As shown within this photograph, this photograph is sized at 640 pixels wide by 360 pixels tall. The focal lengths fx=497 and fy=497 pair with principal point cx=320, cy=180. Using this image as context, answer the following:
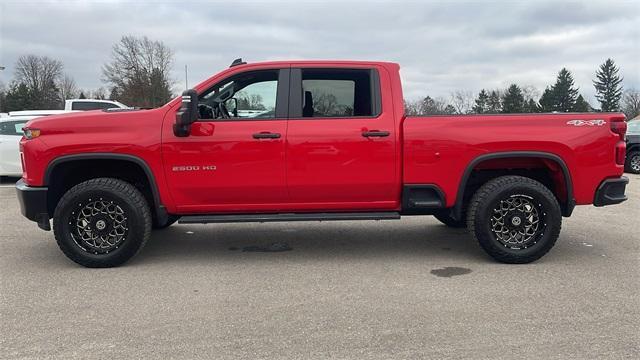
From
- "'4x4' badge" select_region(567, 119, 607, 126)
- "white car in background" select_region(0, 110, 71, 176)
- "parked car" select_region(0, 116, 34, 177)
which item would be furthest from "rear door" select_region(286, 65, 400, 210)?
"parked car" select_region(0, 116, 34, 177)

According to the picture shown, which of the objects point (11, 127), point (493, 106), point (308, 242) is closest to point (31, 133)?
point (308, 242)

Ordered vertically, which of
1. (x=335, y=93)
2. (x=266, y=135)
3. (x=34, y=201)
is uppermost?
(x=335, y=93)

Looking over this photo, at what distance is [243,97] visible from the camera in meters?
5.13

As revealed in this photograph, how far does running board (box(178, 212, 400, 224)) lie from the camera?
196 inches

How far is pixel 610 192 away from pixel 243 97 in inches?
152

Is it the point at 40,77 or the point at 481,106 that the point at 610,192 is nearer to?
the point at 481,106

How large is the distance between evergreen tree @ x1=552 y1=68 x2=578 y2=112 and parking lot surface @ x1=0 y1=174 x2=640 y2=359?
2466 inches

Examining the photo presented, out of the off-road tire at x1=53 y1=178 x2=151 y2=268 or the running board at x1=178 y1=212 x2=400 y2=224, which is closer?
the off-road tire at x1=53 y1=178 x2=151 y2=268

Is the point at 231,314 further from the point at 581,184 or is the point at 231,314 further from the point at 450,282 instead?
the point at 581,184

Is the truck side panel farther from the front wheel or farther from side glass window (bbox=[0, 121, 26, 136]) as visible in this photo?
side glass window (bbox=[0, 121, 26, 136])

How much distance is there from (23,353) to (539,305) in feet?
12.2

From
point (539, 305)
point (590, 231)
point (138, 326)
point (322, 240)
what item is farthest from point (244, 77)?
point (590, 231)

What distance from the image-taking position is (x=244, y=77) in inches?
202

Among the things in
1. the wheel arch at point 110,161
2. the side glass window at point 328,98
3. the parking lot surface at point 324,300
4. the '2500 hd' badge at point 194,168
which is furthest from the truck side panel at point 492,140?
the wheel arch at point 110,161
